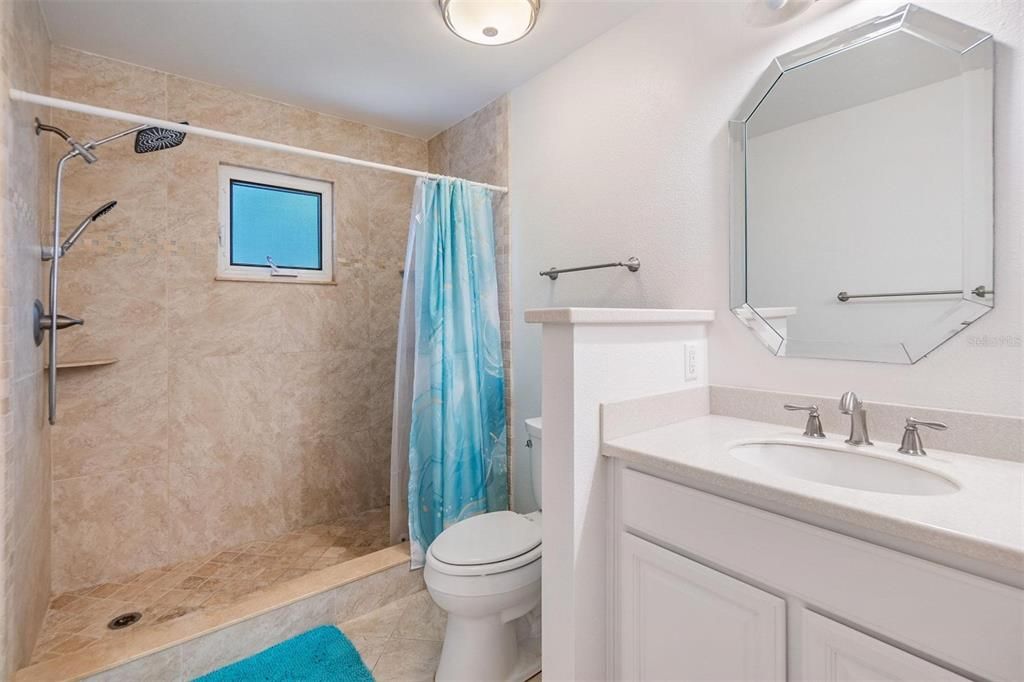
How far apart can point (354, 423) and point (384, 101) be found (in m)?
1.75

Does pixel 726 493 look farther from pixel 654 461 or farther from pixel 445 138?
pixel 445 138

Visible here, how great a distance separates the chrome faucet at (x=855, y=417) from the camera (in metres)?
1.16

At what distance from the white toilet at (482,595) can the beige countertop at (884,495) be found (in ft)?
1.94

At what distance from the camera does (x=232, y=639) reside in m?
1.64

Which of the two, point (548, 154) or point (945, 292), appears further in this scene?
point (548, 154)

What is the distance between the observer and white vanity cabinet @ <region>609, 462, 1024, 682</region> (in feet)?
2.37

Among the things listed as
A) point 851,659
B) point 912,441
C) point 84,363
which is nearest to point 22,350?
point 84,363

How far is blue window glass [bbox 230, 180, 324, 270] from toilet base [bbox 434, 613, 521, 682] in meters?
1.93

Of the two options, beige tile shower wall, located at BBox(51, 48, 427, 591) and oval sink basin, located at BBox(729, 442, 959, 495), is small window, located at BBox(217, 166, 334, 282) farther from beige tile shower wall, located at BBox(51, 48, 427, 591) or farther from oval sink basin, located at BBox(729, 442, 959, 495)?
oval sink basin, located at BBox(729, 442, 959, 495)

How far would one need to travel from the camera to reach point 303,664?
1637 mm

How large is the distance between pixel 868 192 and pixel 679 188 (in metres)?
0.55

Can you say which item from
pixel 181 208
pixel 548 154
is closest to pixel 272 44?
pixel 181 208

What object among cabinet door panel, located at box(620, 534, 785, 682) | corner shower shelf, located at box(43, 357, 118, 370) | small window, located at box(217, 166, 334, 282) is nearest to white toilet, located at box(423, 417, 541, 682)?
cabinet door panel, located at box(620, 534, 785, 682)

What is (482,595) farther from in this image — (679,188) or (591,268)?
(679,188)
